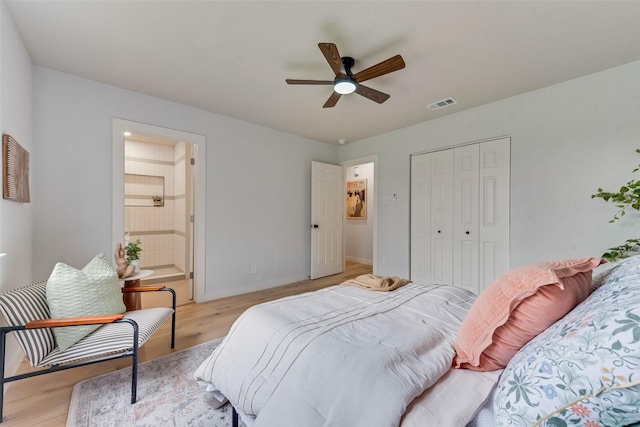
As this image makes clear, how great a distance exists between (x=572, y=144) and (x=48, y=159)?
5.20 metres

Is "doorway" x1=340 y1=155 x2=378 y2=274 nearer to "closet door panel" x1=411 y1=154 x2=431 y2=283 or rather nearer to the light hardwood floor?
"closet door panel" x1=411 y1=154 x2=431 y2=283

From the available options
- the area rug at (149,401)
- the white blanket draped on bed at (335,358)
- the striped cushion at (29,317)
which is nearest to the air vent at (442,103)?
the white blanket draped on bed at (335,358)

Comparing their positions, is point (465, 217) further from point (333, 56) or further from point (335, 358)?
point (335, 358)

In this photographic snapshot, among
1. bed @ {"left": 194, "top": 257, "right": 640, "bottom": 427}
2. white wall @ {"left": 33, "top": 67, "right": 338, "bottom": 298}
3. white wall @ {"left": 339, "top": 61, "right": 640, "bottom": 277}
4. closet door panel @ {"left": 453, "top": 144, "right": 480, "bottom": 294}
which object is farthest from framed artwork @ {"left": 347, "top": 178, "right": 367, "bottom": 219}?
bed @ {"left": 194, "top": 257, "right": 640, "bottom": 427}

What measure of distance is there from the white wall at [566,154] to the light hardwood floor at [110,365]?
3067 mm

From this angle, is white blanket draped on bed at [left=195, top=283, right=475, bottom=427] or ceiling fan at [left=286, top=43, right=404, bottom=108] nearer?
white blanket draped on bed at [left=195, top=283, right=475, bottom=427]

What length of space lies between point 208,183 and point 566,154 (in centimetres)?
412

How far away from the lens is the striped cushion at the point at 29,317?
1479 mm

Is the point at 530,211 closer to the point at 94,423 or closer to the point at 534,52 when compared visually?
the point at 534,52

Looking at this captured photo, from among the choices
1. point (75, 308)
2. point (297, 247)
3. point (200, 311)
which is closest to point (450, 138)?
point (297, 247)

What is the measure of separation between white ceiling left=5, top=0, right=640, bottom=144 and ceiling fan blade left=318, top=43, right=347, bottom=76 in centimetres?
19

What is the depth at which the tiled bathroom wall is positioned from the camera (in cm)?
482

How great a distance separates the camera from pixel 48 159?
254 cm

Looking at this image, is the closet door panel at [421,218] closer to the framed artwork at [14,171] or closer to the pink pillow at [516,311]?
the pink pillow at [516,311]
